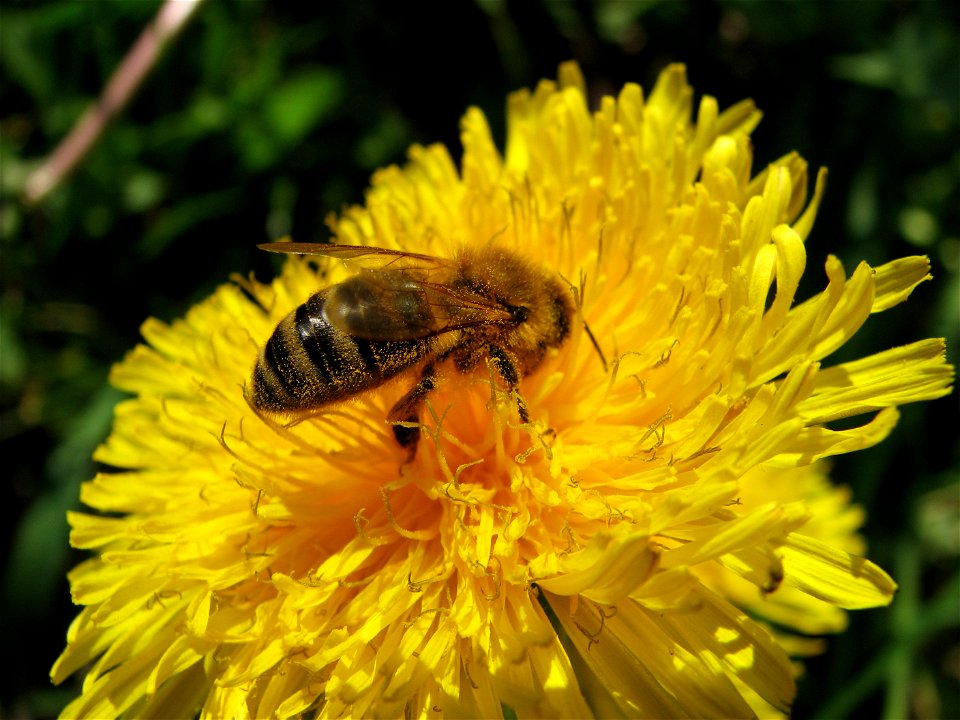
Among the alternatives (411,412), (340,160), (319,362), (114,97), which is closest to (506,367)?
(411,412)

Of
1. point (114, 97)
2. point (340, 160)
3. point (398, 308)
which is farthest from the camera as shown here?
point (340, 160)

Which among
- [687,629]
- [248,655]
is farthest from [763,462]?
[248,655]

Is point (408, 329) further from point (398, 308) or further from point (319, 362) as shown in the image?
point (319, 362)

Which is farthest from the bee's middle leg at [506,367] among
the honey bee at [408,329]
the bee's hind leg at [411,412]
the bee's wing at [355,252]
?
the bee's wing at [355,252]

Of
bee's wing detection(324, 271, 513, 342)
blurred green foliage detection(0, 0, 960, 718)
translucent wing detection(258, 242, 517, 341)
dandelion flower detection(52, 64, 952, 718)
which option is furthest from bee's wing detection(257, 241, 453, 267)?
blurred green foliage detection(0, 0, 960, 718)

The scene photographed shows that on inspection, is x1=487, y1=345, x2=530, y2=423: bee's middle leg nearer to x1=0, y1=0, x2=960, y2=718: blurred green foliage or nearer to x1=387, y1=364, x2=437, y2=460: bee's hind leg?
x1=387, y1=364, x2=437, y2=460: bee's hind leg

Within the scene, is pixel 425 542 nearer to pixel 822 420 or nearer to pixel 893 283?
pixel 822 420

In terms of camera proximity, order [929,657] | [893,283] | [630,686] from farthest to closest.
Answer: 1. [929,657]
2. [893,283]
3. [630,686]
